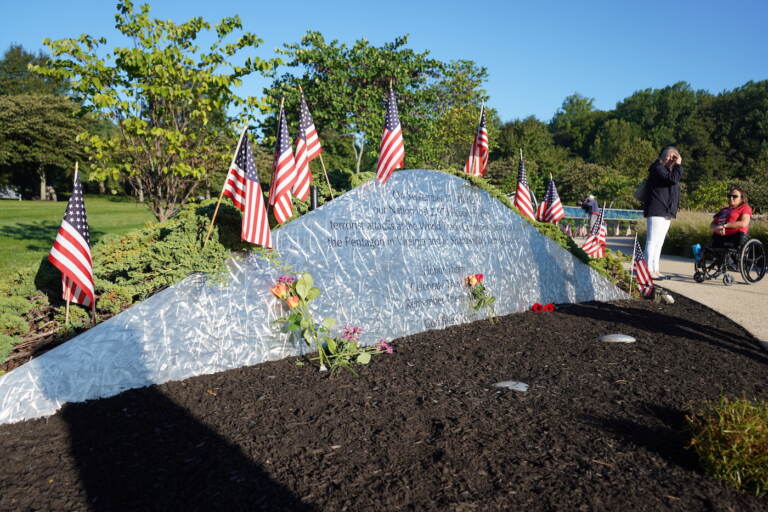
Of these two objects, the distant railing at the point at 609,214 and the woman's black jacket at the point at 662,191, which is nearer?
the woman's black jacket at the point at 662,191

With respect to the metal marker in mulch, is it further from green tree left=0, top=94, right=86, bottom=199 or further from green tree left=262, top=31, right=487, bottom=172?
green tree left=0, top=94, right=86, bottom=199

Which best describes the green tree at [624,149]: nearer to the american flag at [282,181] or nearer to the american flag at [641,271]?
the american flag at [641,271]

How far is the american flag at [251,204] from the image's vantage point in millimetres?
3832

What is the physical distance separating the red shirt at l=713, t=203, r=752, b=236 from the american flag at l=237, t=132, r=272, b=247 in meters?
8.50

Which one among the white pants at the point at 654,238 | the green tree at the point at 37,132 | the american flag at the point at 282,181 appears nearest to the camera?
the american flag at the point at 282,181

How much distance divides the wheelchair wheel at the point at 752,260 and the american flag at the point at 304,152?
8.24m

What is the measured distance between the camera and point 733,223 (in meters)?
8.41

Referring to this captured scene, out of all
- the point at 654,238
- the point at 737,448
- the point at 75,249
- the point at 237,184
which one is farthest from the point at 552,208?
the point at 75,249

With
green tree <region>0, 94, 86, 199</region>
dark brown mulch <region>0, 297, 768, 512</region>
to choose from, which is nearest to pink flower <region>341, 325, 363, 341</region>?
dark brown mulch <region>0, 297, 768, 512</region>

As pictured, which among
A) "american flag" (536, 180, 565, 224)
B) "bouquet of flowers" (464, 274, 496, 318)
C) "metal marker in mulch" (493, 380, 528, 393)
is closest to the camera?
"metal marker in mulch" (493, 380, 528, 393)

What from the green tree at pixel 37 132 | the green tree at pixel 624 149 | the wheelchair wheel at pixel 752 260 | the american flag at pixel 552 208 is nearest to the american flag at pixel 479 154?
the american flag at pixel 552 208

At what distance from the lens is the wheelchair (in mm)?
8609

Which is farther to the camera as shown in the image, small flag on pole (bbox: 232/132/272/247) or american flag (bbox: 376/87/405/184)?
american flag (bbox: 376/87/405/184)

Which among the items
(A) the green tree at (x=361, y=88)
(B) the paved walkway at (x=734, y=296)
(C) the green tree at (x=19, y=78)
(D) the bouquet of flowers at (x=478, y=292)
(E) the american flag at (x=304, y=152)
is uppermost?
(C) the green tree at (x=19, y=78)
